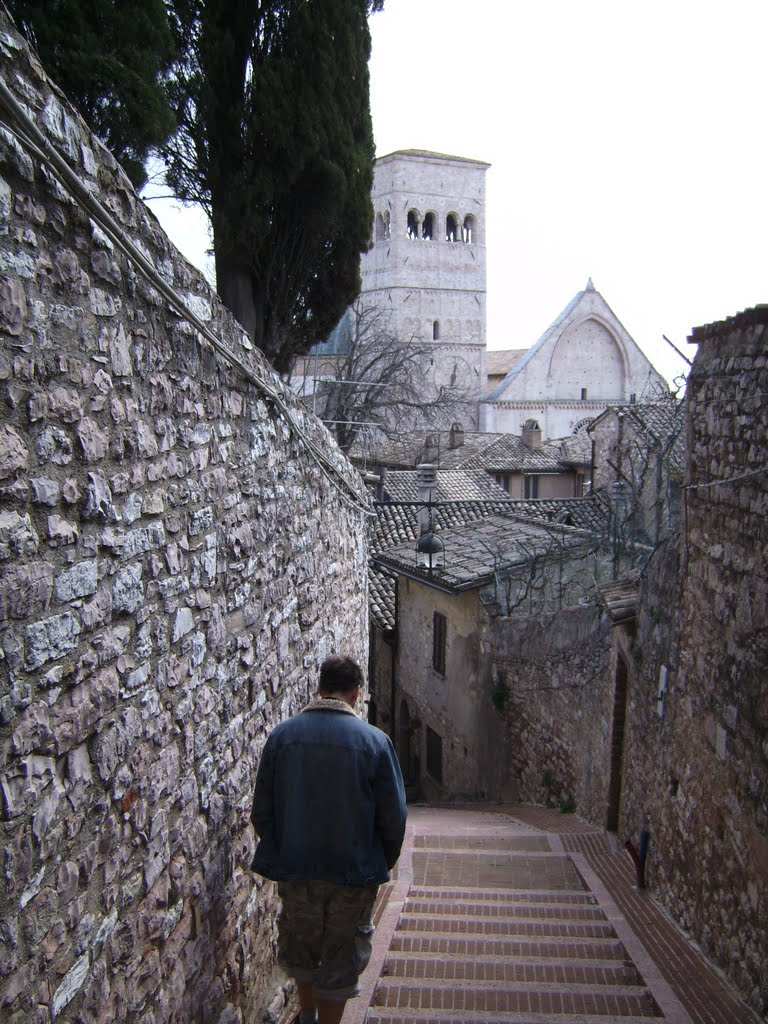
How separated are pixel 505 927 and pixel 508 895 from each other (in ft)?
2.80

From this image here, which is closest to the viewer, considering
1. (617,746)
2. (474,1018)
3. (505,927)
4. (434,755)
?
(474,1018)

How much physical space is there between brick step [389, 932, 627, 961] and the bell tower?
45.1 meters

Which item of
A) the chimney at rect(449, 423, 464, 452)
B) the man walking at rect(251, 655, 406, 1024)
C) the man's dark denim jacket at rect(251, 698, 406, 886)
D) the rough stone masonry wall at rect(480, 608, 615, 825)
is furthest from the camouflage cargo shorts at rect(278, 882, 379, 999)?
the chimney at rect(449, 423, 464, 452)

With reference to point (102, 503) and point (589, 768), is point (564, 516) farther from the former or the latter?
point (102, 503)

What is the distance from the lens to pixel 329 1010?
12.1 ft

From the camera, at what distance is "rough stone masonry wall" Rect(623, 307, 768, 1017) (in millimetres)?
4285

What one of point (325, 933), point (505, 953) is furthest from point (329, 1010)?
point (505, 953)

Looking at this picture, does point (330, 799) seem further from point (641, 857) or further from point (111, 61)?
point (111, 61)

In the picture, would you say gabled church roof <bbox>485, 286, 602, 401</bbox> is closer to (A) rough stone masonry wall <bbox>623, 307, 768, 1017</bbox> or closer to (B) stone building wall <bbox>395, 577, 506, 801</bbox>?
(B) stone building wall <bbox>395, 577, 506, 801</bbox>

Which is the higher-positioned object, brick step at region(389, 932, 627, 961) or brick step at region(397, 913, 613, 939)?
brick step at region(389, 932, 627, 961)

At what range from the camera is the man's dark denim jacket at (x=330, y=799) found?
11.5 ft

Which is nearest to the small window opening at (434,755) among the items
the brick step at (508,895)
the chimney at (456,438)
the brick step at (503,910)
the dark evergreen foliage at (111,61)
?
the brick step at (508,895)

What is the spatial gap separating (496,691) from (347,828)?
827 cm

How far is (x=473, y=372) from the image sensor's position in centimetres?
5041
